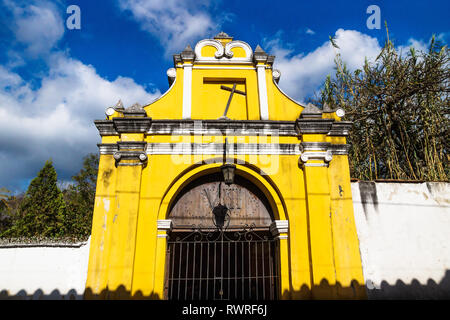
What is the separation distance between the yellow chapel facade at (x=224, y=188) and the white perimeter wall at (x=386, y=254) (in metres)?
0.35

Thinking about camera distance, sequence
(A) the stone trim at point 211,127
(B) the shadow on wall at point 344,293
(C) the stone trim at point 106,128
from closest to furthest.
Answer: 1. (B) the shadow on wall at point 344,293
2. (A) the stone trim at point 211,127
3. (C) the stone trim at point 106,128

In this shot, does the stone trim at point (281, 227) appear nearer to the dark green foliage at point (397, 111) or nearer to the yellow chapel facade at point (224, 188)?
the yellow chapel facade at point (224, 188)

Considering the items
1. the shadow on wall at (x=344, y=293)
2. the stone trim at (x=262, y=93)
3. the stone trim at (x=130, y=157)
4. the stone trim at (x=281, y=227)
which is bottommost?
the shadow on wall at (x=344, y=293)

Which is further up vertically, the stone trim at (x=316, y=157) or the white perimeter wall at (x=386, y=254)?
the stone trim at (x=316, y=157)

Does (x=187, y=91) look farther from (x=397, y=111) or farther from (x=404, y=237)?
(x=397, y=111)

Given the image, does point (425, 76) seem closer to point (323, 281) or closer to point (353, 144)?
point (353, 144)

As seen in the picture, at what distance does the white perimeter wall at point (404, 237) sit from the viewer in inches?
222

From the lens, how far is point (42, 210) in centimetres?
1423

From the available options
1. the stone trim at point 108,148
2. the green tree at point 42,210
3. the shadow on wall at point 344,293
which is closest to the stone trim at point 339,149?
the shadow on wall at point 344,293

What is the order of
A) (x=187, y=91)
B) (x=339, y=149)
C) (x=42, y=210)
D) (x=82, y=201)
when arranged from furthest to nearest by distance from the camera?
(x=82, y=201) < (x=42, y=210) < (x=187, y=91) < (x=339, y=149)

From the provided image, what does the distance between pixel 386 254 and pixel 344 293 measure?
3.98ft

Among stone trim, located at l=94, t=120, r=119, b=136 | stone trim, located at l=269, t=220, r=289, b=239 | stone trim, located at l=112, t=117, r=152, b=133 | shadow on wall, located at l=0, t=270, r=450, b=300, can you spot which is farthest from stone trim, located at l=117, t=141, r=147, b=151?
stone trim, located at l=269, t=220, r=289, b=239

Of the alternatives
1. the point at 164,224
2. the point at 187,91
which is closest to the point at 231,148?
the point at 187,91

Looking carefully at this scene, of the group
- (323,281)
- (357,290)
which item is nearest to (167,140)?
(323,281)
